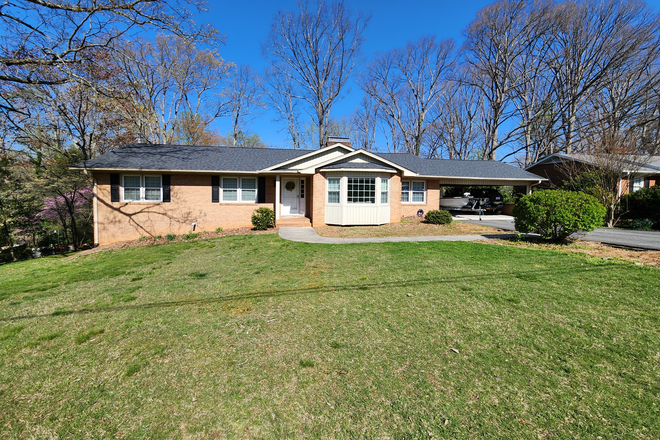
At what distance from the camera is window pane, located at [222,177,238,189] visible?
555 inches

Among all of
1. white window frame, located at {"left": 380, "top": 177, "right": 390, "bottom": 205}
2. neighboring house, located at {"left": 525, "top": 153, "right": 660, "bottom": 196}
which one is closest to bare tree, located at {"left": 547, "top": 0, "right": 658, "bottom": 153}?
neighboring house, located at {"left": 525, "top": 153, "right": 660, "bottom": 196}

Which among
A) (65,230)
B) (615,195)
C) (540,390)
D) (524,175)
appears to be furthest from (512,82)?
(65,230)

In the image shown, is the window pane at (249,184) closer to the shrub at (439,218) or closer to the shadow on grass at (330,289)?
the shrub at (439,218)

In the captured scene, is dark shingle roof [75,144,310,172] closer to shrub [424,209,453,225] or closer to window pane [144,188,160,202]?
window pane [144,188,160,202]

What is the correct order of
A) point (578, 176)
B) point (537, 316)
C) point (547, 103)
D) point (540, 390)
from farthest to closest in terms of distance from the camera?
1. point (547, 103)
2. point (578, 176)
3. point (537, 316)
4. point (540, 390)

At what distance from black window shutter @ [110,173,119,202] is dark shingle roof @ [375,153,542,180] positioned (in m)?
13.0

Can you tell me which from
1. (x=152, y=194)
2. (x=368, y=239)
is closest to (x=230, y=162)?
(x=152, y=194)

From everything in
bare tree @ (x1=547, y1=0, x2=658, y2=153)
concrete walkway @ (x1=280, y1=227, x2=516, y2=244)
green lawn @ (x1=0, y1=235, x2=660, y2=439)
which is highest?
bare tree @ (x1=547, y1=0, x2=658, y2=153)

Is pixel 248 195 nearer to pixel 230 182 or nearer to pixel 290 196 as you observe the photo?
pixel 230 182

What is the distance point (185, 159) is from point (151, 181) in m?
1.89

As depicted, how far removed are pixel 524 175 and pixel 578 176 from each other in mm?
2578

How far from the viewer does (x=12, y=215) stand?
14.4 metres

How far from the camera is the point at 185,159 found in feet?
47.0

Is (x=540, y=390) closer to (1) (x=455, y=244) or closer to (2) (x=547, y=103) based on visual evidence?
(1) (x=455, y=244)
